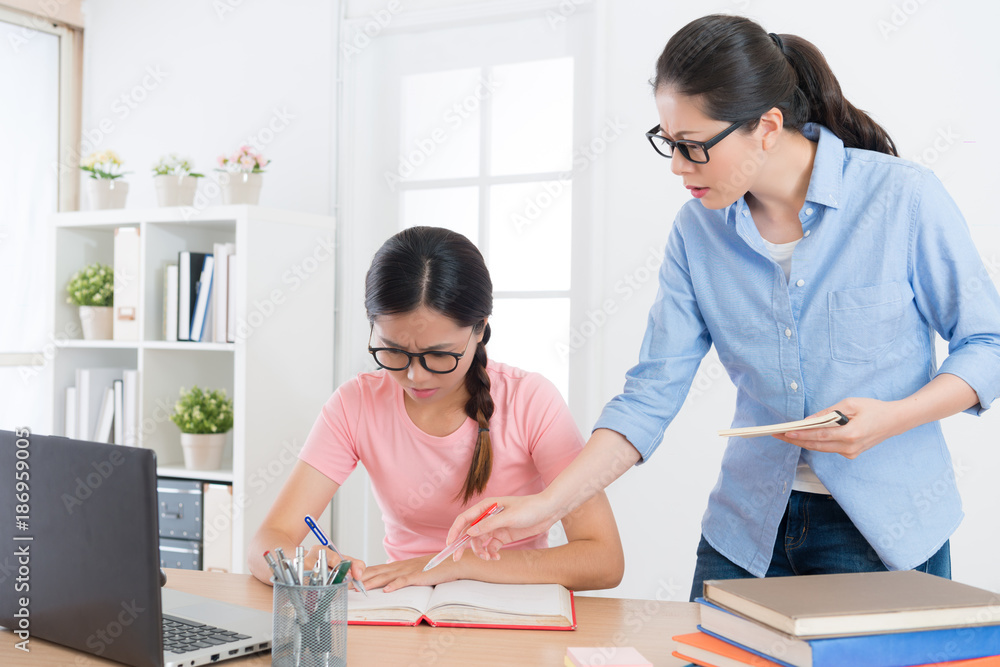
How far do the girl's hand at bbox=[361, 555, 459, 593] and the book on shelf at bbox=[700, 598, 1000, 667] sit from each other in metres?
0.55

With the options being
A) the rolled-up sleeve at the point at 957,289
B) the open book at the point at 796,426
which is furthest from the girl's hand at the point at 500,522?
the rolled-up sleeve at the point at 957,289

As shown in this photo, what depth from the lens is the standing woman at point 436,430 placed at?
151 centimetres

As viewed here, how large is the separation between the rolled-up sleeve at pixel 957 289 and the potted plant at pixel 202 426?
2.13 m

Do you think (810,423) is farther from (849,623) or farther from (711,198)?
(711,198)

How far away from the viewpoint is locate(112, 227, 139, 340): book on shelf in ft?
9.11

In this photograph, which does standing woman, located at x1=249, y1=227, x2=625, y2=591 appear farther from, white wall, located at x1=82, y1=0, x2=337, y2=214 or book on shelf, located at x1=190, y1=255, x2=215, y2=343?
white wall, located at x1=82, y1=0, x2=337, y2=214

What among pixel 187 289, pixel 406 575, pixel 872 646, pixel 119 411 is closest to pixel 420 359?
pixel 406 575

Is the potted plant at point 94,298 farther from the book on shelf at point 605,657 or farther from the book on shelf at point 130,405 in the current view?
the book on shelf at point 605,657

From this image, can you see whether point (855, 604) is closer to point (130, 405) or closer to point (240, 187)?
point (240, 187)

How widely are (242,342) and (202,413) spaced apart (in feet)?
0.98

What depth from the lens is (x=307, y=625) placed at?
979 millimetres

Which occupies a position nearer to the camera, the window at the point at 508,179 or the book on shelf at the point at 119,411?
the window at the point at 508,179

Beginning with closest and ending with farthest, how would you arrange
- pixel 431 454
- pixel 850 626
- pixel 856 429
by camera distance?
pixel 850 626, pixel 856 429, pixel 431 454

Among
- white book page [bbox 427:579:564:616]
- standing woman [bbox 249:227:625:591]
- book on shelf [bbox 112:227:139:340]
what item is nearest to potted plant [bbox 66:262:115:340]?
book on shelf [bbox 112:227:139:340]
